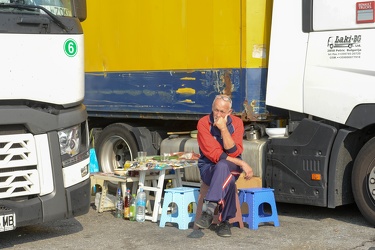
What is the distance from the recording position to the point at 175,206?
29.8 ft

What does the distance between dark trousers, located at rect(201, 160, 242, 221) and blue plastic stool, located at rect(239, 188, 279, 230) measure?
297 mm

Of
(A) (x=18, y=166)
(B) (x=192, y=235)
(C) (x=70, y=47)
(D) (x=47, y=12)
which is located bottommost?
(B) (x=192, y=235)

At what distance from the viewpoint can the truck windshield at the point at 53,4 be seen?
7.51m

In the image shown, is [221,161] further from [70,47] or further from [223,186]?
[70,47]

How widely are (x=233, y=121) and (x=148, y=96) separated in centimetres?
217

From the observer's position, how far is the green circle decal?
7.71 meters

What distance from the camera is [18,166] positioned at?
739cm

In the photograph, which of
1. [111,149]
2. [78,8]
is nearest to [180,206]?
[78,8]

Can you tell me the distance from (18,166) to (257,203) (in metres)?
2.58

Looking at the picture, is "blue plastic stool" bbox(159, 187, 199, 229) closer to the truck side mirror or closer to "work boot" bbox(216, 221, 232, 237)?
"work boot" bbox(216, 221, 232, 237)

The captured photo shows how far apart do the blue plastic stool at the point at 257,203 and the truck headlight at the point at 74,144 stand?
1787 mm

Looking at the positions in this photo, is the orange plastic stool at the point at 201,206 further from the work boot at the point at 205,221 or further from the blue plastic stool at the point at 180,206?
the work boot at the point at 205,221

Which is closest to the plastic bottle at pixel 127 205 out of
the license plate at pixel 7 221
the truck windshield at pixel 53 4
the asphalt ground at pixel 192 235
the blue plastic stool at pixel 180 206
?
the asphalt ground at pixel 192 235

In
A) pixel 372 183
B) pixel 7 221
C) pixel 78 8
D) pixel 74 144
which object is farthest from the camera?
pixel 372 183
